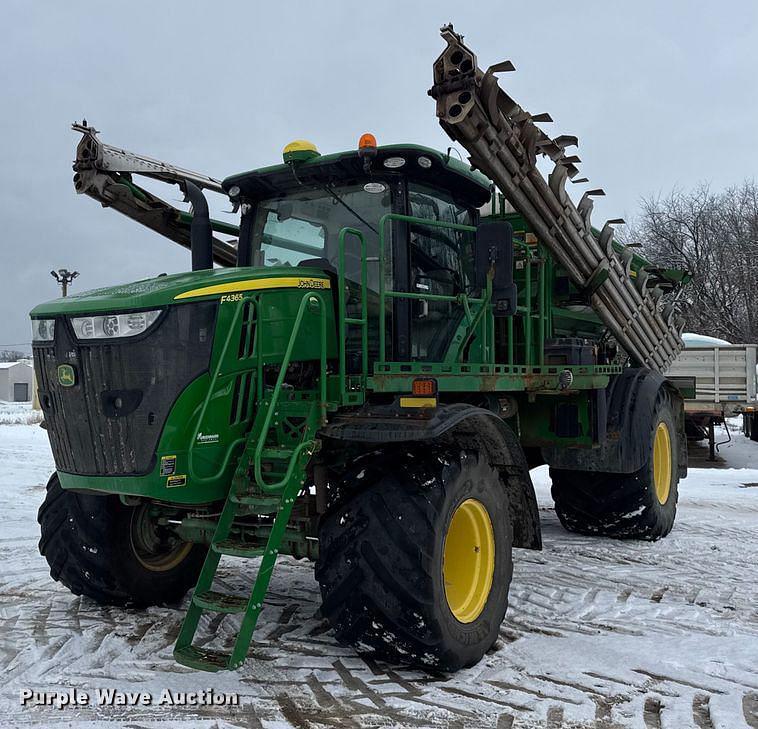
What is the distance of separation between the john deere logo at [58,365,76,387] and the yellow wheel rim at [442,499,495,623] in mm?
2030

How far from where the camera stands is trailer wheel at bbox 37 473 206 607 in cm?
454

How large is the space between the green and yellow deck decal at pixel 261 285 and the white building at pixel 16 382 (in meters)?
50.2

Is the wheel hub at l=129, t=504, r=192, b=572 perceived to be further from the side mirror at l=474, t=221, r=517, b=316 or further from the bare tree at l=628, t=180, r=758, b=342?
the bare tree at l=628, t=180, r=758, b=342

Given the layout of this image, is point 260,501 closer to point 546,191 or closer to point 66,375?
point 66,375

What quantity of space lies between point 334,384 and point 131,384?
3.33 feet

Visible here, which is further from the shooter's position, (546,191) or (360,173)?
(546,191)

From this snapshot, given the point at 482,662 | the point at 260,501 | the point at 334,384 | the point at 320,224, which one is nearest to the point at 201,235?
the point at 320,224

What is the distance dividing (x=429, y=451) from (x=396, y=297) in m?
0.92

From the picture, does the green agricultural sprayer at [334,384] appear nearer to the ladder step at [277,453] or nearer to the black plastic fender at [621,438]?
the ladder step at [277,453]

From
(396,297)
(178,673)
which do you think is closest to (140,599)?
(178,673)

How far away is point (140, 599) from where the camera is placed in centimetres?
471

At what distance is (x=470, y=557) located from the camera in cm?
415

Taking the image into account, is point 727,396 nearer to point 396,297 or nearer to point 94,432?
point 396,297

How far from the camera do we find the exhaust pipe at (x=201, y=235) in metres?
4.88
